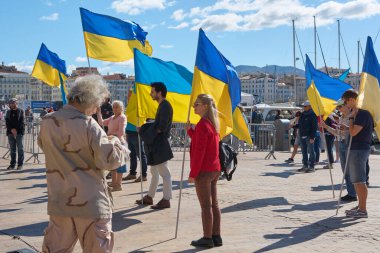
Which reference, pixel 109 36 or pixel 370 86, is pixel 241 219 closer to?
pixel 370 86

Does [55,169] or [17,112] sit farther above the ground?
[17,112]

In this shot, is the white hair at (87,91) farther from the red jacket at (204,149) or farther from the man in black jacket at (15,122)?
the man in black jacket at (15,122)

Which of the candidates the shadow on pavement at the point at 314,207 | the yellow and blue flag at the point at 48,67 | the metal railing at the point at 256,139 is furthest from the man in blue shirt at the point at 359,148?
the metal railing at the point at 256,139

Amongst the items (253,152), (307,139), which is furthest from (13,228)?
(253,152)

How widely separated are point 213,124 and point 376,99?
338cm

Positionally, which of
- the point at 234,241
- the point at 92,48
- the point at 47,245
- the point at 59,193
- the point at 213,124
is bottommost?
the point at 234,241

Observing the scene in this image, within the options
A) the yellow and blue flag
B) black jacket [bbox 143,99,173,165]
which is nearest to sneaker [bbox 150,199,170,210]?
black jacket [bbox 143,99,173,165]

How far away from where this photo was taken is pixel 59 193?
401 cm

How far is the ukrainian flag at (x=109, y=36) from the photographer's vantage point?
408 inches

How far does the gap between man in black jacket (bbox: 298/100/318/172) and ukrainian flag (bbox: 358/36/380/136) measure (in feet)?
17.5

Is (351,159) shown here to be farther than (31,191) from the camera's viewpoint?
No

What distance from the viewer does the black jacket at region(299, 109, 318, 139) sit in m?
13.8

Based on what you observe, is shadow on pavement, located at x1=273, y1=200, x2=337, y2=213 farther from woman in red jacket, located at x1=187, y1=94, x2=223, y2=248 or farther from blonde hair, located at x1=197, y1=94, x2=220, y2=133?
blonde hair, located at x1=197, y1=94, x2=220, y2=133

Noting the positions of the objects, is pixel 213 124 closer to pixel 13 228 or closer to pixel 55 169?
pixel 55 169
